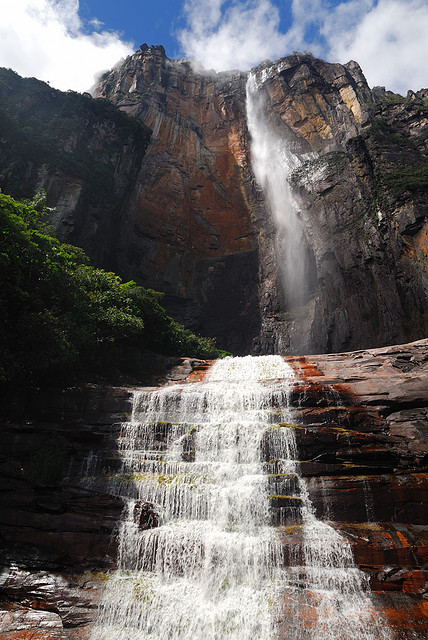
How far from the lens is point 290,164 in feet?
112

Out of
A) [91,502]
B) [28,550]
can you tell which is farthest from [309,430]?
[28,550]

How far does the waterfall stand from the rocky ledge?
1635cm

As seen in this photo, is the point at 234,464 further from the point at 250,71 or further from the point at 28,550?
the point at 250,71

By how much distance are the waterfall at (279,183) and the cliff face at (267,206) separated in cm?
61

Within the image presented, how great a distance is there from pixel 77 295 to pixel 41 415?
14.4 ft

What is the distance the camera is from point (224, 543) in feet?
25.9

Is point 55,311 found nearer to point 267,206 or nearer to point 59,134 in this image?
point 59,134

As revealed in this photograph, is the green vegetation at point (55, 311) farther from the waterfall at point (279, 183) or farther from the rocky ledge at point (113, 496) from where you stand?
the waterfall at point (279, 183)

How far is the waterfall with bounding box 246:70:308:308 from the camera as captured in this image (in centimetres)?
2814

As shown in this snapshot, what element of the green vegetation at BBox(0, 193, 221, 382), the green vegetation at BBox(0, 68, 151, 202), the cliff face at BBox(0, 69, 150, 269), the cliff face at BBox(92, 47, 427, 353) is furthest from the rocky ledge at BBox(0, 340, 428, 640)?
the green vegetation at BBox(0, 68, 151, 202)

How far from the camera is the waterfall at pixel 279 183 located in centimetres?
2814

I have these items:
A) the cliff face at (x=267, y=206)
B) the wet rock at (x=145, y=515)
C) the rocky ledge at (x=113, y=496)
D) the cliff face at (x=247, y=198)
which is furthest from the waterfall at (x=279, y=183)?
the wet rock at (x=145, y=515)

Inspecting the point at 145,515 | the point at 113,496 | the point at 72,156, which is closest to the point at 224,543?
the point at 145,515

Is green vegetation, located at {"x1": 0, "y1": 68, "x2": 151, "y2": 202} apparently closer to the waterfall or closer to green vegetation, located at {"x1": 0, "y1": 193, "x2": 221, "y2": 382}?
green vegetation, located at {"x1": 0, "y1": 193, "x2": 221, "y2": 382}
